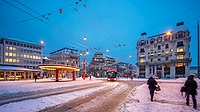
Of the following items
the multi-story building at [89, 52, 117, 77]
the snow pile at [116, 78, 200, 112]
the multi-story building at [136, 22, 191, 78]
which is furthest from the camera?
the multi-story building at [89, 52, 117, 77]

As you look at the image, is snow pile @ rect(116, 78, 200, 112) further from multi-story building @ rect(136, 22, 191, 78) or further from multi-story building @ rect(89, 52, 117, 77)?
multi-story building @ rect(89, 52, 117, 77)

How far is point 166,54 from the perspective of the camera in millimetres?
65188

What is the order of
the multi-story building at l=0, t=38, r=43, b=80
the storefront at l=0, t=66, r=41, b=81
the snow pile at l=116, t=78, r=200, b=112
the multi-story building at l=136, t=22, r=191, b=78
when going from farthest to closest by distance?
the multi-story building at l=0, t=38, r=43, b=80 < the multi-story building at l=136, t=22, r=191, b=78 < the storefront at l=0, t=66, r=41, b=81 < the snow pile at l=116, t=78, r=200, b=112

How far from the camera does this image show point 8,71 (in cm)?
3931

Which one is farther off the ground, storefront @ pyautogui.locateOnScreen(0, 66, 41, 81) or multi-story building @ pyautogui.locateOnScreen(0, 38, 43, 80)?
multi-story building @ pyautogui.locateOnScreen(0, 38, 43, 80)

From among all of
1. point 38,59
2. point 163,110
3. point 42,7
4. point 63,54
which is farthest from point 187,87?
point 42,7

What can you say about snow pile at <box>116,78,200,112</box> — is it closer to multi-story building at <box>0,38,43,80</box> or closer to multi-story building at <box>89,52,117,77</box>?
multi-story building at <box>0,38,43,80</box>

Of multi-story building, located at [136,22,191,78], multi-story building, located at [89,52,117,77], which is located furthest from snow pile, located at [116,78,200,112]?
multi-story building, located at [89,52,117,77]

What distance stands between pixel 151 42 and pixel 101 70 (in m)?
46.5

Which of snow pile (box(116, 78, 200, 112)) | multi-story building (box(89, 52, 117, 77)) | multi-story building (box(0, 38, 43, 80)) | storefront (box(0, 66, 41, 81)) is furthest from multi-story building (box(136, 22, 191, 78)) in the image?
multi-story building (box(0, 38, 43, 80))

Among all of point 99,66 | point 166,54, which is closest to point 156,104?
point 166,54

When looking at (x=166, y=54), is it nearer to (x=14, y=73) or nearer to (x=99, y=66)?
(x=99, y=66)

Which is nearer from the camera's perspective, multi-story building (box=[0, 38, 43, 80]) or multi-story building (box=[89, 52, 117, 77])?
multi-story building (box=[0, 38, 43, 80])

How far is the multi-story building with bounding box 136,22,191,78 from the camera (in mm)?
58969
